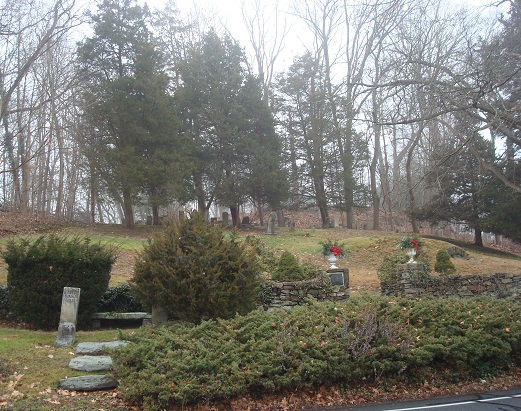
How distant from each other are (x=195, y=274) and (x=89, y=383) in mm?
2419

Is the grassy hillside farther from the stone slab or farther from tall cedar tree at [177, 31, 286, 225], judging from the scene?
the stone slab

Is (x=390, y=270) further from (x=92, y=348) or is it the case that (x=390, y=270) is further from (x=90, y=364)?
(x=90, y=364)

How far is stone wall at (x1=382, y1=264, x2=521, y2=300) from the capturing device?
1365 centimetres

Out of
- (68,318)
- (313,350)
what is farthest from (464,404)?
(68,318)

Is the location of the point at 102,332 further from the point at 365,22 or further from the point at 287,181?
the point at 287,181

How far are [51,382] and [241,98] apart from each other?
2509 centimetres

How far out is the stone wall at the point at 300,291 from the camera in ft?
38.8

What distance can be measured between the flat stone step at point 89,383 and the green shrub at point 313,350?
12.3 inches

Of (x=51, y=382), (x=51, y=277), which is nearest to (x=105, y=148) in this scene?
(x=51, y=277)

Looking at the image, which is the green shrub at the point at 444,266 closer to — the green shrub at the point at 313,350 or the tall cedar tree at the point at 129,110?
the green shrub at the point at 313,350

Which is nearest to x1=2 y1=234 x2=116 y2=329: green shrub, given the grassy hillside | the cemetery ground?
the cemetery ground

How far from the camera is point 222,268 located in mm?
8352

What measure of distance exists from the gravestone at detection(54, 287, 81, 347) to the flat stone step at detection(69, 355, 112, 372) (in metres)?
1.31

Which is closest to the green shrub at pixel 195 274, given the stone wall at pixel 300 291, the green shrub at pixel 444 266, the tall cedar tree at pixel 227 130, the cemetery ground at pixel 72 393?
the cemetery ground at pixel 72 393
